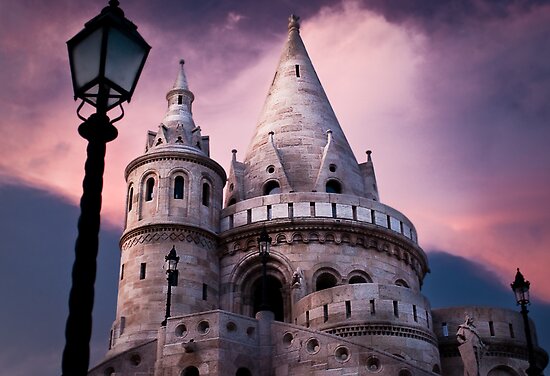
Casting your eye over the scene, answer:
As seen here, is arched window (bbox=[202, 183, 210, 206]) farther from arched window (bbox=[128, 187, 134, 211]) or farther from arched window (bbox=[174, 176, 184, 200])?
arched window (bbox=[128, 187, 134, 211])

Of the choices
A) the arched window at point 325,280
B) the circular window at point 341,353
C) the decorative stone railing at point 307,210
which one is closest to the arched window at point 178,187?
the decorative stone railing at point 307,210

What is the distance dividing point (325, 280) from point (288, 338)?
652 cm

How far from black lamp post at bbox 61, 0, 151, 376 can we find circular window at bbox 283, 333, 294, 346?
14.9m

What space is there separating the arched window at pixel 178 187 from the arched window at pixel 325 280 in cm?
547

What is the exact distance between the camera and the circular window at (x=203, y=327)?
784 inches

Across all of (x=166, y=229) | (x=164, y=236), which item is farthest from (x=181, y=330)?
(x=166, y=229)

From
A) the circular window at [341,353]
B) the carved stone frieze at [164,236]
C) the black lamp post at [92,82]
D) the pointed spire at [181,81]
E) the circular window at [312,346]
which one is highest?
the pointed spire at [181,81]

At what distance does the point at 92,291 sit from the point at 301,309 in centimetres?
1862

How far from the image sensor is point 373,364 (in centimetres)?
1909

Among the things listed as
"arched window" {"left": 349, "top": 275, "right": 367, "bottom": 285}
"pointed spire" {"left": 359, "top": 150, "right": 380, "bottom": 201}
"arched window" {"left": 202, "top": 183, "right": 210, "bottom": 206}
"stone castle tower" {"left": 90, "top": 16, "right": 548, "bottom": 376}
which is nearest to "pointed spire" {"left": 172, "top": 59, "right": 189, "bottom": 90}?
"stone castle tower" {"left": 90, "top": 16, "right": 548, "bottom": 376}

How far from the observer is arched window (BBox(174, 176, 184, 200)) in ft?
88.1

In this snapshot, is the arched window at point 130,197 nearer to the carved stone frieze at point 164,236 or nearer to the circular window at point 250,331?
the carved stone frieze at point 164,236

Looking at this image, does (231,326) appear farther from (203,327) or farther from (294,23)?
(294,23)

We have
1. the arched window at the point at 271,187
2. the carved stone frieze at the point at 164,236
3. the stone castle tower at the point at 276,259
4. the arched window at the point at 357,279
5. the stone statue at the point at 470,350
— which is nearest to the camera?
the stone statue at the point at 470,350
